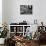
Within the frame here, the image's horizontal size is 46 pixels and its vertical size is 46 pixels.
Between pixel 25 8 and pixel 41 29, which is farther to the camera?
pixel 25 8

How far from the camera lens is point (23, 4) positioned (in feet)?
20.7

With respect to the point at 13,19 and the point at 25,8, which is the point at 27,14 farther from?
the point at 13,19

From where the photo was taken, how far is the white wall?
20.6 ft

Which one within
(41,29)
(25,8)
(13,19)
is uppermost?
(25,8)

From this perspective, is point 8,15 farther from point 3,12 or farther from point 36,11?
point 36,11

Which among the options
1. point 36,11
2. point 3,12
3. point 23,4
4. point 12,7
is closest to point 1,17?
point 3,12

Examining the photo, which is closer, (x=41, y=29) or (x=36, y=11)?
(x=41, y=29)

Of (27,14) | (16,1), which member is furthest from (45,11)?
(16,1)

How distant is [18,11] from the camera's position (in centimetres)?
631

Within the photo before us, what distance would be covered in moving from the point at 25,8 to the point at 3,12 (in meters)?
1.04

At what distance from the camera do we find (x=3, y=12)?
20.2 feet

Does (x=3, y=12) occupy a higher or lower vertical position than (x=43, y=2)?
lower

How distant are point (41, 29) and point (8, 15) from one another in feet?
5.41

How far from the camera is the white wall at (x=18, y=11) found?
20.6 ft
